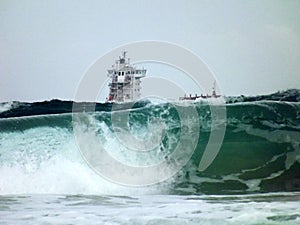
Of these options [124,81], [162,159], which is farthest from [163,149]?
[124,81]

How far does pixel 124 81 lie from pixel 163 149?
462mm

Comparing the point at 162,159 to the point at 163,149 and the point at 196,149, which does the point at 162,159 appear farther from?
the point at 196,149

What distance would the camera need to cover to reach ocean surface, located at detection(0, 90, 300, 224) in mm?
3201

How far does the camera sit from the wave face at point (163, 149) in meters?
3.26

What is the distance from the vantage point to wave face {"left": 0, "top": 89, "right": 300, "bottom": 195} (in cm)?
326

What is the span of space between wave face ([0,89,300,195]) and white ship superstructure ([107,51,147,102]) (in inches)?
3.2

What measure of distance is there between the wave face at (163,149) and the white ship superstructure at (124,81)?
0.26 feet

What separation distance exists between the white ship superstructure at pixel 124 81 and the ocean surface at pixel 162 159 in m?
0.06

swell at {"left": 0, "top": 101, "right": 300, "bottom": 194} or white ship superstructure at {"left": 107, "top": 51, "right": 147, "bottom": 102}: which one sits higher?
white ship superstructure at {"left": 107, "top": 51, "right": 147, "bottom": 102}

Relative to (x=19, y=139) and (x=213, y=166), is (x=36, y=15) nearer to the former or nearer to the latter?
(x=19, y=139)

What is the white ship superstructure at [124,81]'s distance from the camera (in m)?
3.24

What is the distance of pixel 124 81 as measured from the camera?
3.25 meters

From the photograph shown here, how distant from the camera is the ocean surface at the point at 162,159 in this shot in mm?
3201

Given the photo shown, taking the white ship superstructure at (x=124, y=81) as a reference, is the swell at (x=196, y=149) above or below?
below
